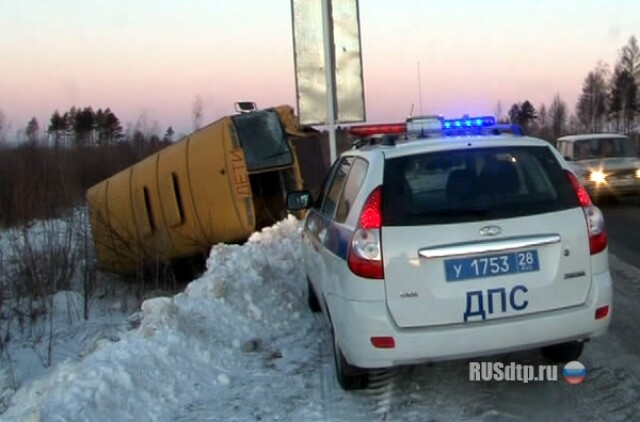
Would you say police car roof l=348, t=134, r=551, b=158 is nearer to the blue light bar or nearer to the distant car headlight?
the blue light bar

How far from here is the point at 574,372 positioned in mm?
4762

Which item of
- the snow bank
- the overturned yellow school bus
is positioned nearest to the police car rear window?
the snow bank

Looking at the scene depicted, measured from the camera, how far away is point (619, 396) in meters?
4.30

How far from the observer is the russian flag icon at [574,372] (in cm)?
464

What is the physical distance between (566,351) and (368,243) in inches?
70.7

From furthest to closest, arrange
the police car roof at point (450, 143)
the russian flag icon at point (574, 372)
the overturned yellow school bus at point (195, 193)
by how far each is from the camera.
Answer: the overturned yellow school bus at point (195, 193) → the russian flag icon at point (574, 372) → the police car roof at point (450, 143)

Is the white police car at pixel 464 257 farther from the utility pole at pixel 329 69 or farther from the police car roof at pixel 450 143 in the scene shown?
the utility pole at pixel 329 69

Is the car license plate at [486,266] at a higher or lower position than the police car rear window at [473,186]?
lower

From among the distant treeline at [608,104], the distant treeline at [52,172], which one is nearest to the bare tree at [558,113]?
the distant treeline at [608,104]

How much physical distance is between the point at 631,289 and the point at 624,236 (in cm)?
436

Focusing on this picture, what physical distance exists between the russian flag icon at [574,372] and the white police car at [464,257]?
47 cm

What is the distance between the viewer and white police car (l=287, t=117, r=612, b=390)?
4.01 meters

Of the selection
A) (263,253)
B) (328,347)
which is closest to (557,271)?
(328,347)

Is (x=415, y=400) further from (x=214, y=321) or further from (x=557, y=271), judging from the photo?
(x=214, y=321)
